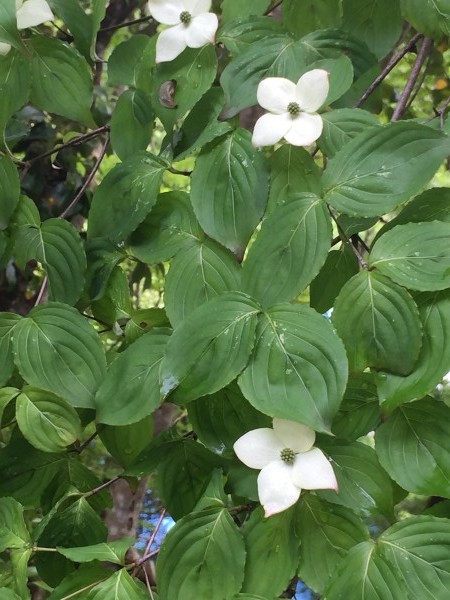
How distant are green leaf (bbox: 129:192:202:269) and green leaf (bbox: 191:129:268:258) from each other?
36 mm

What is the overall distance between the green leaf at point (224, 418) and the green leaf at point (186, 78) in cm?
25

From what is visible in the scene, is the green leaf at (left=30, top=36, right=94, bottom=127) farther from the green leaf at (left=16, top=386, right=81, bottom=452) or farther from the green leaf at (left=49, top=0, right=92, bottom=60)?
the green leaf at (left=16, top=386, right=81, bottom=452)

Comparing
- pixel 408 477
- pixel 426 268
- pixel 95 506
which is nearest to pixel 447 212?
pixel 426 268

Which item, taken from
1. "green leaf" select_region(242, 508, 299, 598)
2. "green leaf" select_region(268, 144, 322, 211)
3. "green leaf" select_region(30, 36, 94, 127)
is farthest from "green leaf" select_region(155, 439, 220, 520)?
"green leaf" select_region(30, 36, 94, 127)

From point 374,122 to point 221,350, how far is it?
0.23 metres

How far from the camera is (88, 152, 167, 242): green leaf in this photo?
62 cm

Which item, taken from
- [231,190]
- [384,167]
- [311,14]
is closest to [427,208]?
[384,167]

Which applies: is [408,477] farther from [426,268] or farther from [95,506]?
[95,506]

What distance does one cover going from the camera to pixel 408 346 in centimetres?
47

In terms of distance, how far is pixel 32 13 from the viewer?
0.64 meters

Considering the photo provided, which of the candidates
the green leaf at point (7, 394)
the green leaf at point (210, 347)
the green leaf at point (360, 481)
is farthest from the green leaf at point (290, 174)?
the green leaf at point (7, 394)

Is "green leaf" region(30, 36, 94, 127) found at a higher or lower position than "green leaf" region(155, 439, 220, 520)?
higher

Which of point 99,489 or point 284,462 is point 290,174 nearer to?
point 284,462

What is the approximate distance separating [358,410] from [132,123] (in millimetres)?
362
